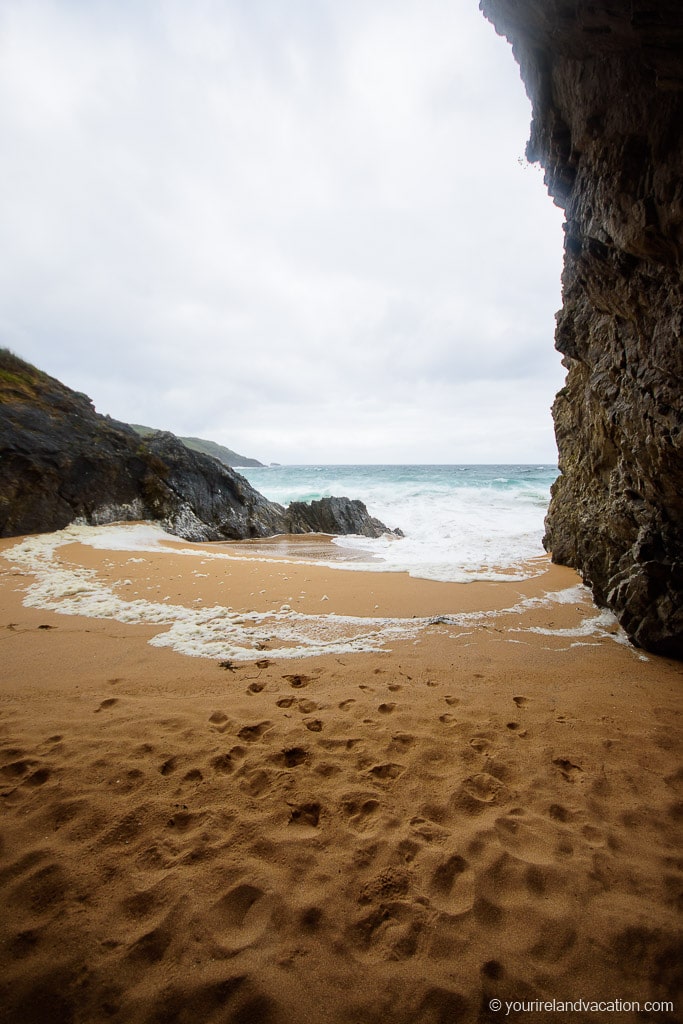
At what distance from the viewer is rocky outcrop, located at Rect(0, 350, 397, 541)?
12.4 metres

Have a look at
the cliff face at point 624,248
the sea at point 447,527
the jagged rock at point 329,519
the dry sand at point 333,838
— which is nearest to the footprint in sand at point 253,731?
the dry sand at point 333,838

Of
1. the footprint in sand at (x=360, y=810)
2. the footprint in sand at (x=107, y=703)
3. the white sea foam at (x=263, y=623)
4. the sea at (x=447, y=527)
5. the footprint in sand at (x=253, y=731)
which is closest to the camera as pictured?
the footprint in sand at (x=360, y=810)

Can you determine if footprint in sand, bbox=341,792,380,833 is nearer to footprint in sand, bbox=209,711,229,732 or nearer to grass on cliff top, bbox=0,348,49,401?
footprint in sand, bbox=209,711,229,732

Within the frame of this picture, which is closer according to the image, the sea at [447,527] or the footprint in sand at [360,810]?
the footprint in sand at [360,810]

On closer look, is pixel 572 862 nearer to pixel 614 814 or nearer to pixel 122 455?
pixel 614 814

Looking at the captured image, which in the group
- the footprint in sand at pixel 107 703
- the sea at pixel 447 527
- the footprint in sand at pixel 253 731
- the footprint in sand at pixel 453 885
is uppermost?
the sea at pixel 447 527

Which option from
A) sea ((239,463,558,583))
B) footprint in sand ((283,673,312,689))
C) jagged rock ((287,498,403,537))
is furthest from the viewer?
jagged rock ((287,498,403,537))

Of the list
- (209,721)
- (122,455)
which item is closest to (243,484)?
(122,455)

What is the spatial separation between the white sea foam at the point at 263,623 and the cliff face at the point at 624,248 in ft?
3.19

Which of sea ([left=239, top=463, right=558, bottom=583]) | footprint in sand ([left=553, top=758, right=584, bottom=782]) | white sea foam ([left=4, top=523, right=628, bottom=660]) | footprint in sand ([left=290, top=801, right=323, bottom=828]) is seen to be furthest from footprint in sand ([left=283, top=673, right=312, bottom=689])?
sea ([left=239, top=463, right=558, bottom=583])

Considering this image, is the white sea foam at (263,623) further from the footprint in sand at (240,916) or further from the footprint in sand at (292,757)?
the footprint in sand at (240,916)

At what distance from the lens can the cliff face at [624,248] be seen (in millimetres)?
2930

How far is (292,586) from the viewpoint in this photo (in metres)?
7.36

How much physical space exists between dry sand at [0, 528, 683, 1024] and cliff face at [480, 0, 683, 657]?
1.81 m
